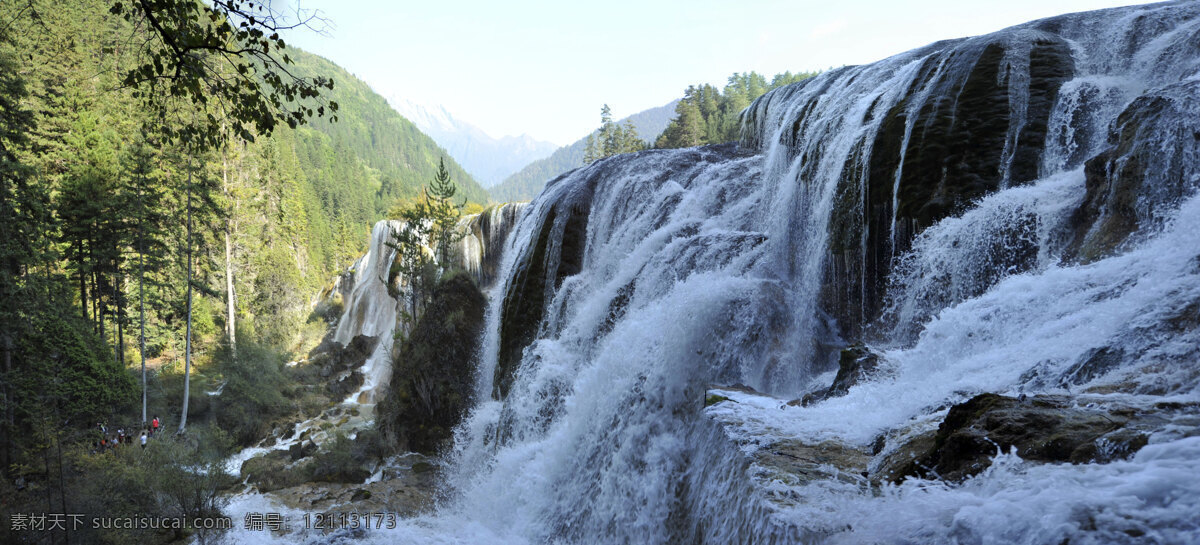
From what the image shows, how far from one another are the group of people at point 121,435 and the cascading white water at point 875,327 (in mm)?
10567

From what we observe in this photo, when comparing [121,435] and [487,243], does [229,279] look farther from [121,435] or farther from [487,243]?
[487,243]

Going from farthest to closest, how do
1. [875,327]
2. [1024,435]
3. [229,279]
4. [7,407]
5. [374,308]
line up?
[374,308] → [229,279] → [7,407] → [875,327] → [1024,435]

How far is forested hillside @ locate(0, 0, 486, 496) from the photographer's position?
48.0ft

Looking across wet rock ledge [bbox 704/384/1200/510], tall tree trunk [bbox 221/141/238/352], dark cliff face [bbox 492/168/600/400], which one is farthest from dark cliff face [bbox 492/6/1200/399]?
tall tree trunk [bbox 221/141/238/352]

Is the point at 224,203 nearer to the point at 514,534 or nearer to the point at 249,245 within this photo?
the point at 249,245

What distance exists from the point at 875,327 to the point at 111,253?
25835 mm

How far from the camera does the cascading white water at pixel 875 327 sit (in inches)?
106

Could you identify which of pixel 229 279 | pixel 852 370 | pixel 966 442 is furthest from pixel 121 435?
pixel 966 442

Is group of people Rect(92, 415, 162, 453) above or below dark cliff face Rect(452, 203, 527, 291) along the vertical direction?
below

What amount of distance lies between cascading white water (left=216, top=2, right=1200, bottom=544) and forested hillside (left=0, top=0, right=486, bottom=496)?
5725 mm

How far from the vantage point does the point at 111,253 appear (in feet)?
67.3

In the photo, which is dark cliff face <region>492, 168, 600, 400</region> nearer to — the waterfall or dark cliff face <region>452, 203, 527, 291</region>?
the waterfall

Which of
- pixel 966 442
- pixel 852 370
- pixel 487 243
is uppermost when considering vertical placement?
pixel 487 243

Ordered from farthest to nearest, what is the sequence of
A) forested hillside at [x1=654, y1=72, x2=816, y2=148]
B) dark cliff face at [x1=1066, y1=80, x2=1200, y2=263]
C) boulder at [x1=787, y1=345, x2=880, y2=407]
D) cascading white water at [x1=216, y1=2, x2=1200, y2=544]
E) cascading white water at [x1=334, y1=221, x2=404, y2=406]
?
forested hillside at [x1=654, y1=72, x2=816, y2=148] < cascading white water at [x1=334, y1=221, x2=404, y2=406] < boulder at [x1=787, y1=345, x2=880, y2=407] < dark cliff face at [x1=1066, y1=80, x2=1200, y2=263] < cascading white water at [x1=216, y1=2, x2=1200, y2=544]
